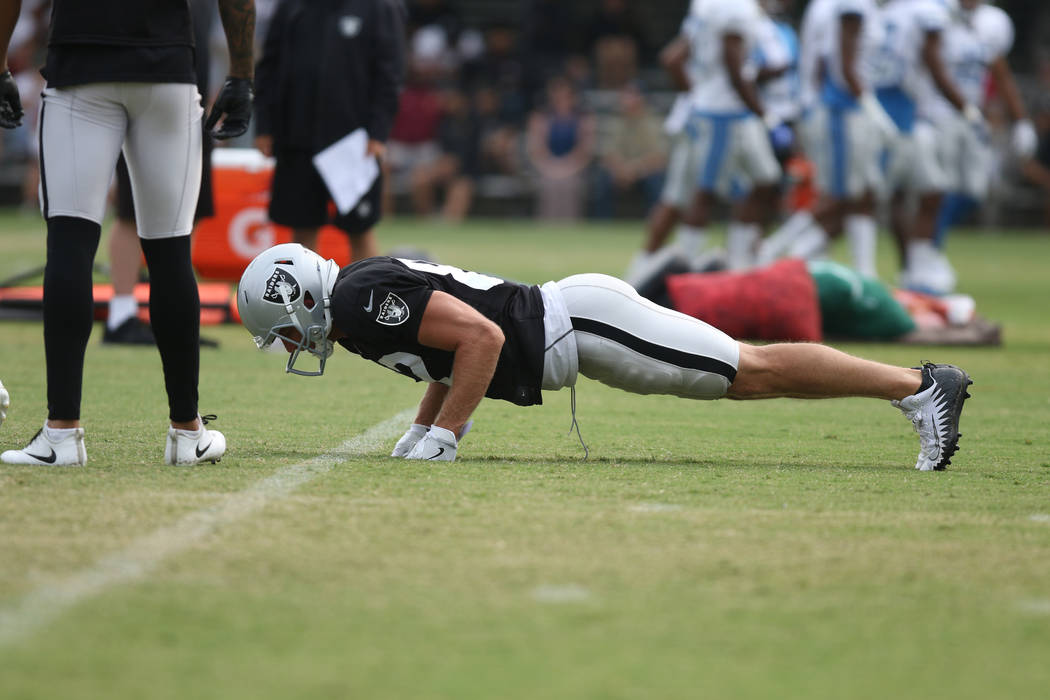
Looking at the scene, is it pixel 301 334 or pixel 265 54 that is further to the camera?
pixel 265 54

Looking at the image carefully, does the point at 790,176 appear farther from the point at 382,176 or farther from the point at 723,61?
the point at 382,176

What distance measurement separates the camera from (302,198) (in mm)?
7234

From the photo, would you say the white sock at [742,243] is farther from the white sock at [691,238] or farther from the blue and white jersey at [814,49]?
the blue and white jersey at [814,49]

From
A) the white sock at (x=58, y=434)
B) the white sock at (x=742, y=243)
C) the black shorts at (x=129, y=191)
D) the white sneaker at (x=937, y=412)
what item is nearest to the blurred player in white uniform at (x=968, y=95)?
the white sock at (x=742, y=243)

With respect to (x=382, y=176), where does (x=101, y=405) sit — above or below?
below

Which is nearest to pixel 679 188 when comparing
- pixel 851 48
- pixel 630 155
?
pixel 851 48

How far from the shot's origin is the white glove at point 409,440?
165 inches

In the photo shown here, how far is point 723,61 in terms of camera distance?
964cm

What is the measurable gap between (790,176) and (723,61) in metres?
2.62

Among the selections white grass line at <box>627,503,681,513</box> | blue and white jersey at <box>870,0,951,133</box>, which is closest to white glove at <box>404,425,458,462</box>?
white grass line at <box>627,503,681,513</box>

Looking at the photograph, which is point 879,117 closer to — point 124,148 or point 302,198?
point 302,198

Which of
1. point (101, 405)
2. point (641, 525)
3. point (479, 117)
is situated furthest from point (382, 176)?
point (479, 117)

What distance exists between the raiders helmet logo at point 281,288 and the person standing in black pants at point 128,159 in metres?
0.20

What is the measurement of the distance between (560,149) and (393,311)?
16.9 metres
